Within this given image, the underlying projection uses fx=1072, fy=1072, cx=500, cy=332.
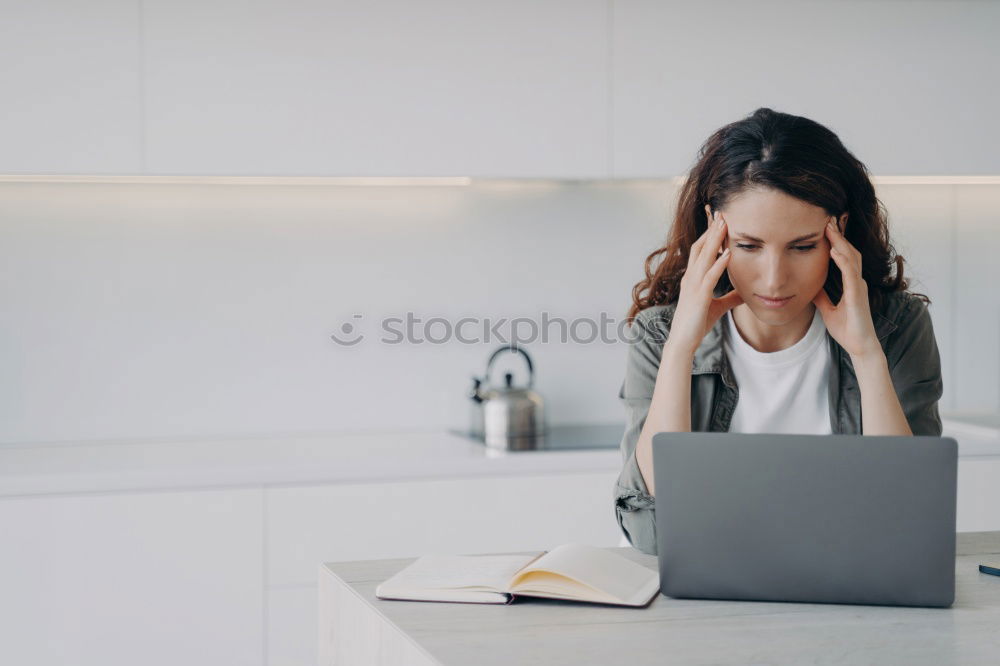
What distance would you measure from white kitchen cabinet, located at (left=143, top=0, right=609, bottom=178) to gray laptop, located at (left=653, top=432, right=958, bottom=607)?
5.36 feet


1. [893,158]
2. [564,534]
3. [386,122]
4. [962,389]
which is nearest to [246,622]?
[564,534]

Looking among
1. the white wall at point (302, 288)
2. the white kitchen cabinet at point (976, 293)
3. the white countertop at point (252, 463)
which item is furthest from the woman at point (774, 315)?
the white kitchen cabinet at point (976, 293)

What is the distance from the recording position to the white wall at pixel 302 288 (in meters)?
2.86

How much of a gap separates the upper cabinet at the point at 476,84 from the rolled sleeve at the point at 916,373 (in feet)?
3.58

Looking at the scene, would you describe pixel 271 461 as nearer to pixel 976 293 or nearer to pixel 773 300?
pixel 773 300

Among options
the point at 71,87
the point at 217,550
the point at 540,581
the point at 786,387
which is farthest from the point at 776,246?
the point at 71,87

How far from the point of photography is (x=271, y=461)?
8.34ft

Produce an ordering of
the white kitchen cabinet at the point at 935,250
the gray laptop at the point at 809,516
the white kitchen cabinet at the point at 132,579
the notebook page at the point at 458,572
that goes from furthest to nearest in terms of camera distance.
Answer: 1. the white kitchen cabinet at the point at 935,250
2. the white kitchen cabinet at the point at 132,579
3. the notebook page at the point at 458,572
4. the gray laptop at the point at 809,516

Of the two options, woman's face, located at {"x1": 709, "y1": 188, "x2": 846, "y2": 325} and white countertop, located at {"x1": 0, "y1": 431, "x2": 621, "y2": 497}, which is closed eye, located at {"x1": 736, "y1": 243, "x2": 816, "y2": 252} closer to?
woman's face, located at {"x1": 709, "y1": 188, "x2": 846, "y2": 325}

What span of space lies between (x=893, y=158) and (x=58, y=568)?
7.67ft

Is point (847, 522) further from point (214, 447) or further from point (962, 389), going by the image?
point (962, 389)

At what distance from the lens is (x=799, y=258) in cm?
172

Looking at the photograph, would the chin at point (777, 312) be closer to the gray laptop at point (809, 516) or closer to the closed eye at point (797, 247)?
the closed eye at point (797, 247)

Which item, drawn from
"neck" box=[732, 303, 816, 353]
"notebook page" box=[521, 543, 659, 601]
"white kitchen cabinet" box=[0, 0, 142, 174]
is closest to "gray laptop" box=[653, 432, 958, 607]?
"notebook page" box=[521, 543, 659, 601]
